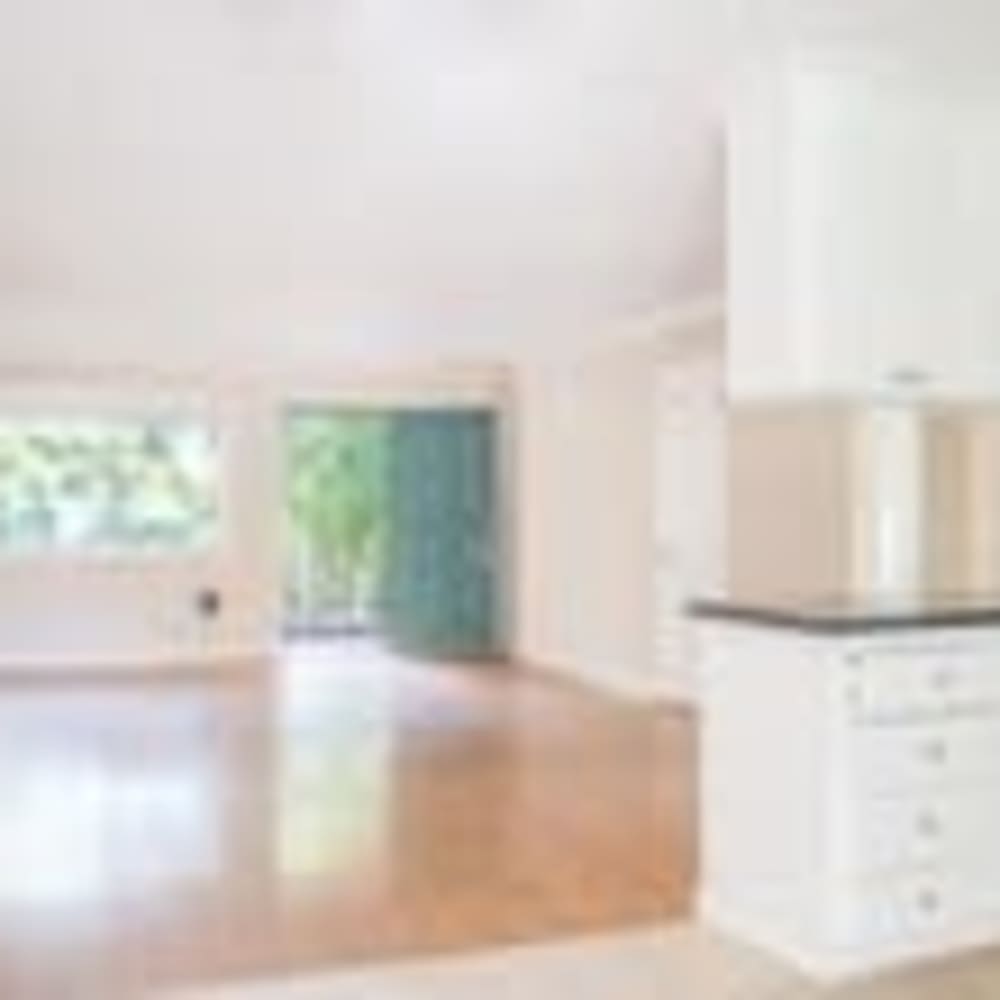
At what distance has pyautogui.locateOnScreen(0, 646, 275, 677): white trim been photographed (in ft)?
35.9

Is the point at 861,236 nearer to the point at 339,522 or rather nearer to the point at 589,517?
the point at 589,517

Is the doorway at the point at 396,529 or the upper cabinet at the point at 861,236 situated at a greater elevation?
the upper cabinet at the point at 861,236

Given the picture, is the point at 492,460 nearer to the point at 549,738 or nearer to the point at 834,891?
the point at 549,738

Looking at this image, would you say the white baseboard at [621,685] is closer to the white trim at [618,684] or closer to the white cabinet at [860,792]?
the white trim at [618,684]

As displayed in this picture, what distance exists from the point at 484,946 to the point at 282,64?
11.3 feet

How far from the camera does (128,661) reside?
1121 cm

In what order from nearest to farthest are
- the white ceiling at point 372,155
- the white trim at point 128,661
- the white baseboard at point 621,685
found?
the white ceiling at point 372,155, the white baseboard at point 621,685, the white trim at point 128,661

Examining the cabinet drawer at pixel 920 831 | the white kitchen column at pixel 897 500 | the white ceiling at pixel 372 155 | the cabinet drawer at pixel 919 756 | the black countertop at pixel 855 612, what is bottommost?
the cabinet drawer at pixel 920 831

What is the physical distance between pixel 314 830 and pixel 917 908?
243 cm

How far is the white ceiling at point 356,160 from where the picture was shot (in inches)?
223

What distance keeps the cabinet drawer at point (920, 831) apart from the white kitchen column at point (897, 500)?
1.17 meters

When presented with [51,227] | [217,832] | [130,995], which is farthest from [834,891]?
[51,227]

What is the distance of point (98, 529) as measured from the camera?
11.4m

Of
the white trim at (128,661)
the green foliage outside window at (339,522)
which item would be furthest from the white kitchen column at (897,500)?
the green foliage outside window at (339,522)
